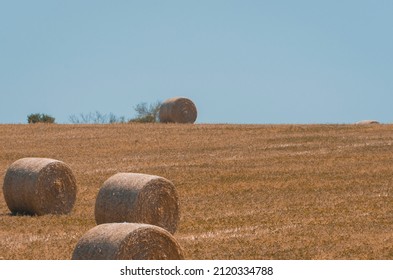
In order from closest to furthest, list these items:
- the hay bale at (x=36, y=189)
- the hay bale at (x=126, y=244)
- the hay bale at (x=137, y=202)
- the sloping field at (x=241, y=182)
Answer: the hay bale at (x=126, y=244), the sloping field at (x=241, y=182), the hay bale at (x=137, y=202), the hay bale at (x=36, y=189)

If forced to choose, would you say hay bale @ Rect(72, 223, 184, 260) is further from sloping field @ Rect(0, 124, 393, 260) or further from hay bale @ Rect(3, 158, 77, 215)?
hay bale @ Rect(3, 158, 77, 215)

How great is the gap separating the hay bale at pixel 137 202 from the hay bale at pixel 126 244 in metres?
6.26

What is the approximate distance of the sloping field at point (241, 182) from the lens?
19.7 m

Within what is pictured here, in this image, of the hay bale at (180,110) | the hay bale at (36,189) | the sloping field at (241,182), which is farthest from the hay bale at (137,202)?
the hay bale at (180,110)

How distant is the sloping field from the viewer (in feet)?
64.6

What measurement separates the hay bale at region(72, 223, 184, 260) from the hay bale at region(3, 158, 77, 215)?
1057 cm

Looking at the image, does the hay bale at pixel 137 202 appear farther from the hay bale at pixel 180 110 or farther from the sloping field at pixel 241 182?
the hay bale at pixel 180 110

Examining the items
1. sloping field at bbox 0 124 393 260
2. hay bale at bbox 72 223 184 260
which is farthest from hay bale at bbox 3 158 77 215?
hay bale at bbox 72 223 184 260

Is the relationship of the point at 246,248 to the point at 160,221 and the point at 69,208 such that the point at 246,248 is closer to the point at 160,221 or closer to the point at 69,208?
the point at 160,221

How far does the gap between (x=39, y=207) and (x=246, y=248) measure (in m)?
7.99

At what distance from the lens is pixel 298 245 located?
63.8 feet

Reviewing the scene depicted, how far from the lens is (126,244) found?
48.1 ft

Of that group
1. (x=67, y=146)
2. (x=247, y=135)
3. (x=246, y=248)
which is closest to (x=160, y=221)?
(x=246, y=248)
